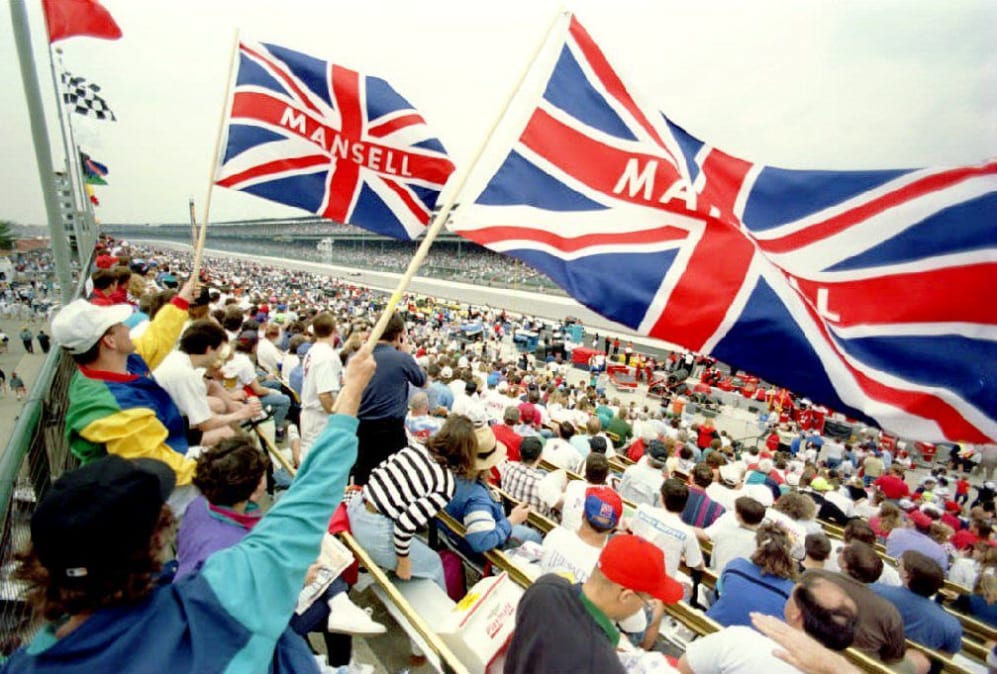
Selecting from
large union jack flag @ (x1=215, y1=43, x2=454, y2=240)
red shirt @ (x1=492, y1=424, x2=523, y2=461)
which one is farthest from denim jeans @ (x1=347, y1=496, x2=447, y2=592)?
red shirt @ (x1=492, y1=424, x2=523, y2=461)

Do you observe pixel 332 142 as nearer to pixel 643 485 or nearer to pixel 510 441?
pixel 510 441

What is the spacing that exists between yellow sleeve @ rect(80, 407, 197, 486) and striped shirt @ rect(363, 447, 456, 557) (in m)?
0.98

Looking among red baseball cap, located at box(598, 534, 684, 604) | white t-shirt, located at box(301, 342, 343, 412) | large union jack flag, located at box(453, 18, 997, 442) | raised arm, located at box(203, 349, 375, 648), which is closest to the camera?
raised arm, located at box(203, 349, 375, 648)

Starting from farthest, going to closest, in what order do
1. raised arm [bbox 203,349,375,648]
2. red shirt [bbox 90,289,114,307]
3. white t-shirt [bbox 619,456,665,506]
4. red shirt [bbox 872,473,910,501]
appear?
red shirt [bbox 872,473,910,501] → white t-shirt [bbox 619,456,665,506] → red shirt [bbox 90,289,114,307] → raised arm [bbox 203,349,375,648]

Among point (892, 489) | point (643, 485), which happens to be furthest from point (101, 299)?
point (892, 489)

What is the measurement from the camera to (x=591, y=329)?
34625 millimetres

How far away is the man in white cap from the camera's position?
2.30 m

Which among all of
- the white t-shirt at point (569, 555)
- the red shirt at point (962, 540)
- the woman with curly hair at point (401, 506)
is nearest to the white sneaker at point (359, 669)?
the woman with curly hair at point (401, 506)

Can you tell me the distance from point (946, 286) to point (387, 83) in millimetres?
3918

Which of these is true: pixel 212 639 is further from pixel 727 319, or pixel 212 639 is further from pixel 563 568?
pixel 727 319

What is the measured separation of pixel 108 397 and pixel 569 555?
2.50 metres

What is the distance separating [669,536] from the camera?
12.3ft

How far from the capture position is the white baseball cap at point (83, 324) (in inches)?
92.7

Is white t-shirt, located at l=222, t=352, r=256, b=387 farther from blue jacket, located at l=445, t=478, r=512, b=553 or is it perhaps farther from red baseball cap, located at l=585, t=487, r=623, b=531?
red baseball cap, located at l=585, t=487, r=623, b=531
